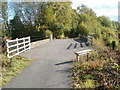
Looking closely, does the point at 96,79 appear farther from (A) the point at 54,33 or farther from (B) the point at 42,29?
(A) the point at 54,33

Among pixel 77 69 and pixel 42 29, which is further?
pixel 42 29

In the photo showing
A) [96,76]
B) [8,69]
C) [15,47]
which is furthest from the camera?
[15,47]

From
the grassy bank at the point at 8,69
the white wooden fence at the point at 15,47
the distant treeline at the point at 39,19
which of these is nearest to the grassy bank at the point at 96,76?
the grassy bank at the point at 8,69

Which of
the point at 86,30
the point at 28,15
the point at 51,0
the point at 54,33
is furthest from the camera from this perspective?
the point at 86,30

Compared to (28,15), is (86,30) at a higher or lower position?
lower

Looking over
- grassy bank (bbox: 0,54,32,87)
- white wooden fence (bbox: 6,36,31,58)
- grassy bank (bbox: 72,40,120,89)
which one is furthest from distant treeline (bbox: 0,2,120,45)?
grassy bank (bbox: 72,40,120,89)

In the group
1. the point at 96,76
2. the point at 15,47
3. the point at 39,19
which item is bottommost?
the point at 96,76

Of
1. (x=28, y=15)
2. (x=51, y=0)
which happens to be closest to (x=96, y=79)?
(x=51, y=0)

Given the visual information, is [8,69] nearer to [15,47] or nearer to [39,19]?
[15,47]

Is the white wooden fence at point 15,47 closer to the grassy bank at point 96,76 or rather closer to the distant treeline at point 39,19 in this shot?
the grassy bank at point 96,76

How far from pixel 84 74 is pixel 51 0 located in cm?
2050

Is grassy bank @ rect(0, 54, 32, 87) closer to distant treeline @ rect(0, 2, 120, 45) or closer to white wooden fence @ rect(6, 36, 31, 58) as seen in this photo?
white wooden fence @ rect(6, 36, 31, 58)

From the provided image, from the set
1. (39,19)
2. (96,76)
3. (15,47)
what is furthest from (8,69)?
(39,19)

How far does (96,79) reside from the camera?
5.61 metres
